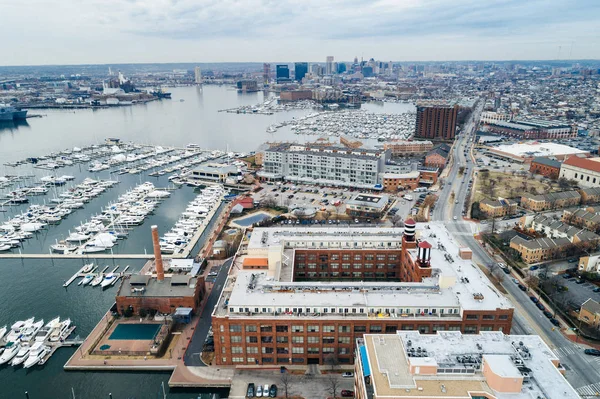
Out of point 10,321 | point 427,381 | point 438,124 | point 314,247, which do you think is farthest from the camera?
point 438,124

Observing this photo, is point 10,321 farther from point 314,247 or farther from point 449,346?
point 449,346

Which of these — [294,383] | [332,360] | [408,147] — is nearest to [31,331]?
[294,383]

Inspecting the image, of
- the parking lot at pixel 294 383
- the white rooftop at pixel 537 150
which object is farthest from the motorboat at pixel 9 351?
the white rooftop at pixel 537 150

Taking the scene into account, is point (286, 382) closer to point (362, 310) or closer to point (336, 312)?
point (336, 312)

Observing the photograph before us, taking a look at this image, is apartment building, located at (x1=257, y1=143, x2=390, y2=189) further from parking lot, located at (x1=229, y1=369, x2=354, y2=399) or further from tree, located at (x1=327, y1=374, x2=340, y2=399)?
parking lot, located at (x1=229, y1=369, x2=354, y2=399)

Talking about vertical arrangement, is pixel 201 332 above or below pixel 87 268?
below

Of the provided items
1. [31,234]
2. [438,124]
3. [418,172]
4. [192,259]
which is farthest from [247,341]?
[438,124]

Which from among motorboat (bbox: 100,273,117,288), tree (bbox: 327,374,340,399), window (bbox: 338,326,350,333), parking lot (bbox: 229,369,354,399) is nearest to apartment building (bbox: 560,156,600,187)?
window (bbox: 338,326,350,333)
